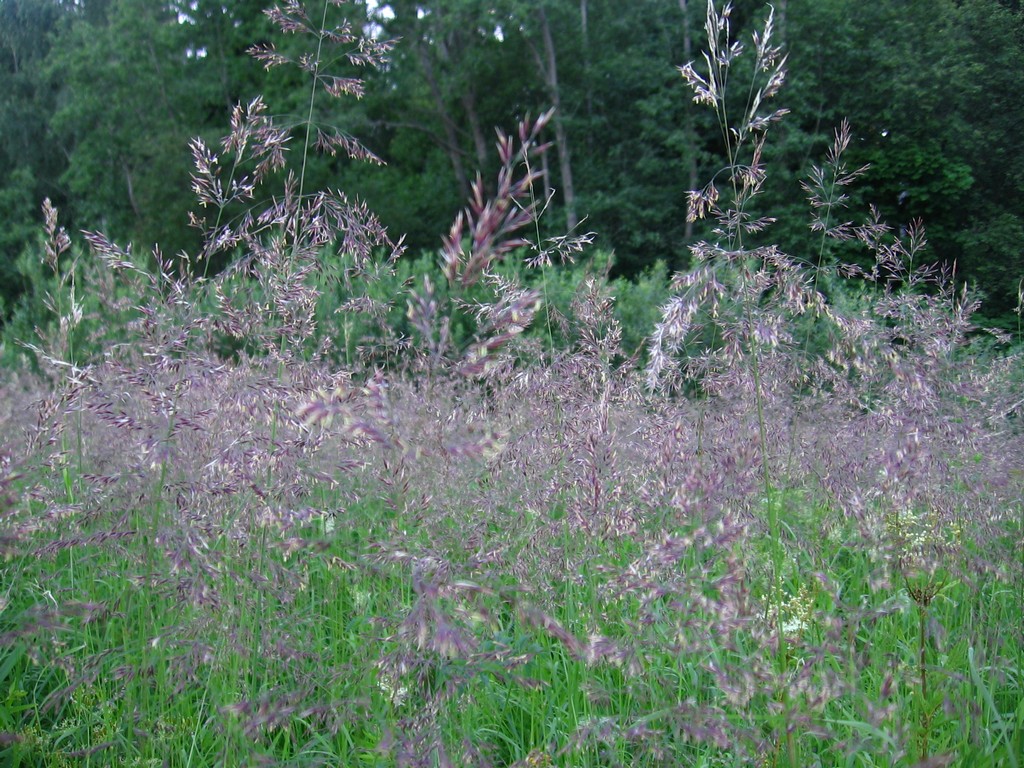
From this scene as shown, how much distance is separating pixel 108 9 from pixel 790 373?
3155cm

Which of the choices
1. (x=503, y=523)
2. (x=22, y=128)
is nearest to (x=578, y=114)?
(x=22, y=128)

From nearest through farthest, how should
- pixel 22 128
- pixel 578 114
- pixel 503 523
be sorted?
pixel 503 523 → pixel 578 114 → pixel 22 128

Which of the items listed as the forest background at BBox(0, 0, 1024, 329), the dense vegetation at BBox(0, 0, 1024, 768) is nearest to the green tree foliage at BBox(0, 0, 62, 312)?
the forest background at BBox(0, 0, 1024, 329)

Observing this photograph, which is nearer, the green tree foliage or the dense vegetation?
the dense vegetation

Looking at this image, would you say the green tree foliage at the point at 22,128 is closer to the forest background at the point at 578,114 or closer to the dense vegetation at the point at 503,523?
the forest background at the point at 578,114

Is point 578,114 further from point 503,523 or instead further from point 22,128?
point 503,523

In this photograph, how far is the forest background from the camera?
55.7ft

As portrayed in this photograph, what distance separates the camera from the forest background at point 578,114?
17.0m

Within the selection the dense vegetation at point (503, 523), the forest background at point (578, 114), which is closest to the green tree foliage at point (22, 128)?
the forest background at point (578, 114)

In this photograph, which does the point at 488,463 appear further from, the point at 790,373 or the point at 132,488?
the point at 790,373

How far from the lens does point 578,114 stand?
904 inches

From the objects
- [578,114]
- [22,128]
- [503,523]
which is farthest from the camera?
[22,128]

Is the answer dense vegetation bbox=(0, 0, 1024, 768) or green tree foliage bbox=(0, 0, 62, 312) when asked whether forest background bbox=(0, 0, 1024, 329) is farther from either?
dense vegetation bbox=(0, 0, 1024, 768)

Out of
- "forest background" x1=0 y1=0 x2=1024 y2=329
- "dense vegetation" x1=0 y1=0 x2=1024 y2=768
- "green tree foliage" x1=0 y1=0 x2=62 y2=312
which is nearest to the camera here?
"dense vegetation" x1=0 y1=0 x2=1024 y2=768
